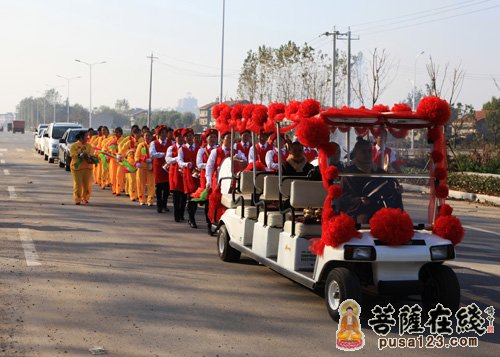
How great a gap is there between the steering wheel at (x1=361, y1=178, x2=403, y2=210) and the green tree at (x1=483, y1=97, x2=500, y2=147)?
32.2 meters

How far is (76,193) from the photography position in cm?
1923

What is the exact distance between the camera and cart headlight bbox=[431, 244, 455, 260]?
802 centimetres

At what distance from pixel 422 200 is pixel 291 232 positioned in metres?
1.50

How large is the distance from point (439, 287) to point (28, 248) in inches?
265

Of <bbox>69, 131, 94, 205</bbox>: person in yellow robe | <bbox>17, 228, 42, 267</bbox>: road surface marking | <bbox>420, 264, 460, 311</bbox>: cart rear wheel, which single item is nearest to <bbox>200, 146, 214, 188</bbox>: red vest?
<bbox>17, 228, 42, 267</bbox>: road surface marking

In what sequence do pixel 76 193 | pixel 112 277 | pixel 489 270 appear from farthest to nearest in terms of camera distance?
pixel 76 193 → pixel 489 270 → pixel 112 277

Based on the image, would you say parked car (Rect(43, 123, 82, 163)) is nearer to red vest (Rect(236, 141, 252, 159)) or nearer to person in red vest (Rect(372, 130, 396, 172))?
red vest (Rect(236, 141, 252, 159))

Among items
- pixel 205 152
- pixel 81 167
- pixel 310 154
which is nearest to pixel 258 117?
pixel 310 154

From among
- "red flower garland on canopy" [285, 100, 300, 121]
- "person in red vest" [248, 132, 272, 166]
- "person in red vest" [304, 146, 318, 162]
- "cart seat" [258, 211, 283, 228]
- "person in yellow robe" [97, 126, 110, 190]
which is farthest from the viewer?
"person in yellow robe" [97, 126, 110, 190]

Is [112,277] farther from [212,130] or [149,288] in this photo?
[212,130]

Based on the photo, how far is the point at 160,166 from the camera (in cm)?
1766

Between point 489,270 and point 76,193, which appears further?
point 76,193

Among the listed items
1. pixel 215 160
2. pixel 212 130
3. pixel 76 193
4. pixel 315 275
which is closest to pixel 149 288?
pixel 315 275

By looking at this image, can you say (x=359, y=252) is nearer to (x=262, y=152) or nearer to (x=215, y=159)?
(x=262, y=152)
